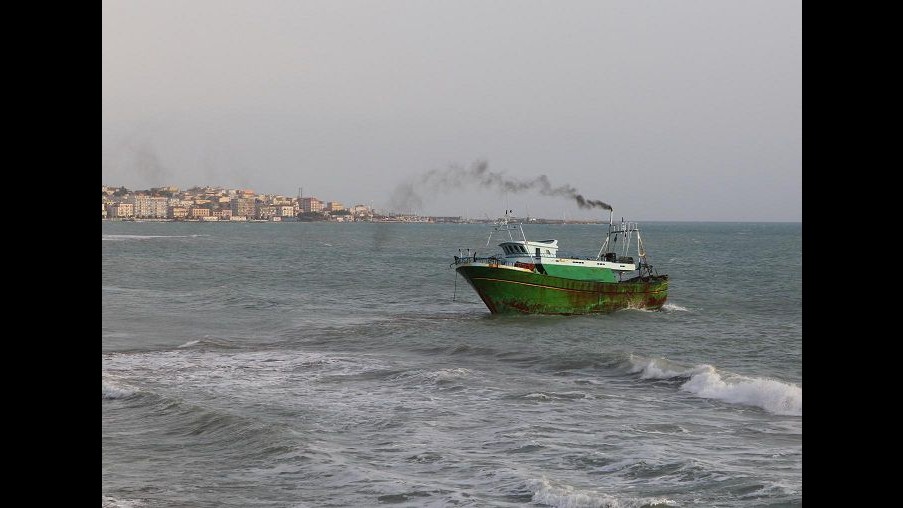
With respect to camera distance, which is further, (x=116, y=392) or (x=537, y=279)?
(x=537, y=279)

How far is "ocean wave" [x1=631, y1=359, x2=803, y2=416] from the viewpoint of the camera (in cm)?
2239

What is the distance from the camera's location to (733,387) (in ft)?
78.7

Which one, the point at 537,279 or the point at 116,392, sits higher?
the point at 537,279

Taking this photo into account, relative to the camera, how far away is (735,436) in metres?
18.4

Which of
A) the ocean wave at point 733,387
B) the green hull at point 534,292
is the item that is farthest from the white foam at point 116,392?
the green hull at point 534,292

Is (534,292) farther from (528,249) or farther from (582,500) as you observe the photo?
(582,500)

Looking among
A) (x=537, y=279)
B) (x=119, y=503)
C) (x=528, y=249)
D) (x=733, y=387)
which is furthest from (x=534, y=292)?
(x=119, y=503)

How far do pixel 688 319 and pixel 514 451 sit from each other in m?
31.4

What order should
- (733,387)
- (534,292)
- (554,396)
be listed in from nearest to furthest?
(554,396)
(733,387)
(534,292)

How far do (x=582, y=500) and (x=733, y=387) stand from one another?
1174cm

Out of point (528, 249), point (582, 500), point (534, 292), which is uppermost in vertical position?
point (528, 249)

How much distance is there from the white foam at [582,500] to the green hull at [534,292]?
1039 inches

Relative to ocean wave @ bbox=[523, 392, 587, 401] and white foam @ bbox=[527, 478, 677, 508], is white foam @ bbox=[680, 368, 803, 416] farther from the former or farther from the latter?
white foam @ bbox=[527, 478, 677, 508]
